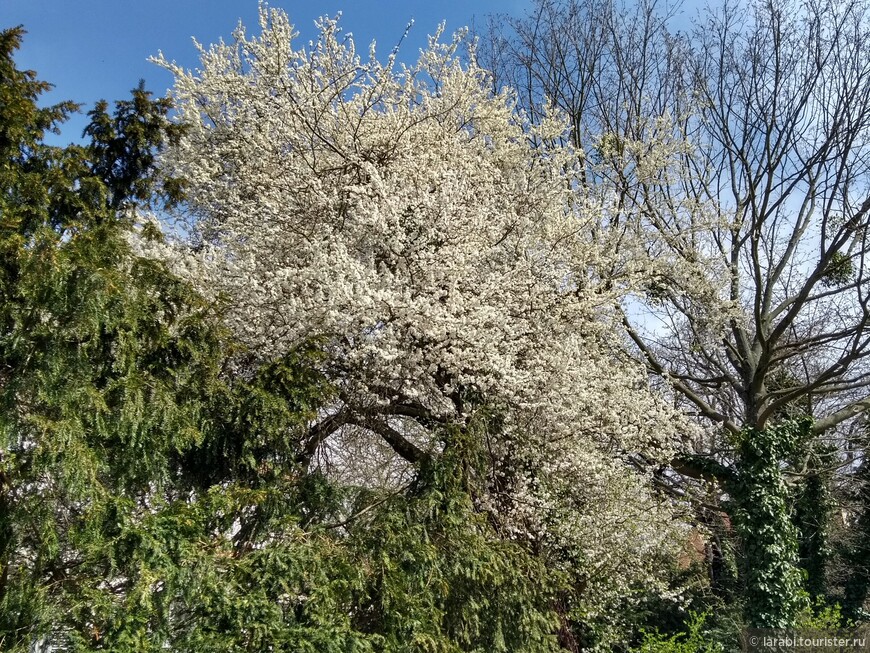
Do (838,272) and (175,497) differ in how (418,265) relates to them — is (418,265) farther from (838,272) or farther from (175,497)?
(838,272)

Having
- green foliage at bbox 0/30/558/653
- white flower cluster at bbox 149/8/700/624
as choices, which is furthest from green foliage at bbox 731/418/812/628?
green foliage at bbox 0/30/558/653

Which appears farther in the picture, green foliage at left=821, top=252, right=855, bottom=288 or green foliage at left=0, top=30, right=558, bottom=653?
green foliage at left=821, top=252, right=855, bottom=288

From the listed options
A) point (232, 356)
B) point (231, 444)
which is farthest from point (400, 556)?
point (232, 356)

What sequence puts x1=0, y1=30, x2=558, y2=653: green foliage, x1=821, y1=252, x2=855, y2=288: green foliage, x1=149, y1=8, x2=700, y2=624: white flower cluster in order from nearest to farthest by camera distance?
1. x1=0, y1=30, x2=558, y2=653: green foliage
2. x1=149, y1=8, x2=700, y2=624: white flower cluster
3. x1=821, y1=252, x2=855, y2=288: green foliage

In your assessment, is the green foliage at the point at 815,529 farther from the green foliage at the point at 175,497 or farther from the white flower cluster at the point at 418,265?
the green foliage at the point at 175,497

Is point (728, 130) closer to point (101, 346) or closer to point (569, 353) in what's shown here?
point (569, 353)

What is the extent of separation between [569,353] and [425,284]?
1515 mm

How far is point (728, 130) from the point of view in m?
9.38

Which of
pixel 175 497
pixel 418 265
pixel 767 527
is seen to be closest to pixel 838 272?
pixel 767 527

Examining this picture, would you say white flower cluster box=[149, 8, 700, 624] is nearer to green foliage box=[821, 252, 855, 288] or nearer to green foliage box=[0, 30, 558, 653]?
green foliage box=[0, 30, 558, 653]

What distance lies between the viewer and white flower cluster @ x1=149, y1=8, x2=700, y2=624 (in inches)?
220

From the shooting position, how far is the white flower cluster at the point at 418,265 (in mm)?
5594

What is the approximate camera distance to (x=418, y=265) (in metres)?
5.87

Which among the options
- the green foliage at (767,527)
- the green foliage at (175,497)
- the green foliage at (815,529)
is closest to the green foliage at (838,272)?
the green foliage at (767,527)
